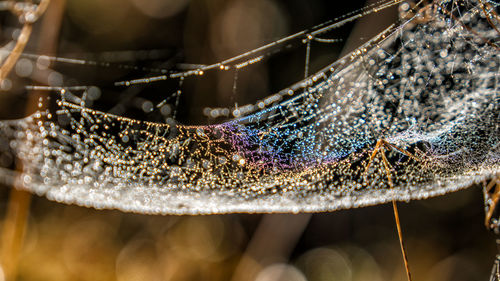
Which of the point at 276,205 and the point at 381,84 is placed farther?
the point at 276,205

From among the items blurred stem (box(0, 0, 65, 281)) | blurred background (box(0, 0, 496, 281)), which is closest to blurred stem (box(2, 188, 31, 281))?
blurred stem (box(0, 0, 65, 281))

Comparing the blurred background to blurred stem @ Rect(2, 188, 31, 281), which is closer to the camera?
blurred stem @ Rect(2, 188, 31, 281)

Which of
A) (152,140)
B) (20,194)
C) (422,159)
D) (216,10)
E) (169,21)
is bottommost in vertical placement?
(20,194)

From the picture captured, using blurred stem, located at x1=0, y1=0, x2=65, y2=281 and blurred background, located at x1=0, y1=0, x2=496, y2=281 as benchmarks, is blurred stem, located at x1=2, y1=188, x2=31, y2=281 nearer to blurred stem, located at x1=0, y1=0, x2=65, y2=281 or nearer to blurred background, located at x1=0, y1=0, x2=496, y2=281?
blurred stem, located at x1=0, y1=0, x2=65, y2=281

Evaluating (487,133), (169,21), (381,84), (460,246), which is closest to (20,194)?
(381,84)

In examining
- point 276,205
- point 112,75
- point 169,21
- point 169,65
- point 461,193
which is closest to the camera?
point 276,205

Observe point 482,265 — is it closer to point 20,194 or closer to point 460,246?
point 460,246

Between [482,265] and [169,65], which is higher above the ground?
[169,65]

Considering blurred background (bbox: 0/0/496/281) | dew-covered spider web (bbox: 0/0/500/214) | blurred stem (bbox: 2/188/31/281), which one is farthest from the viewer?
blurred background (bbox: 0/0/496/281)
